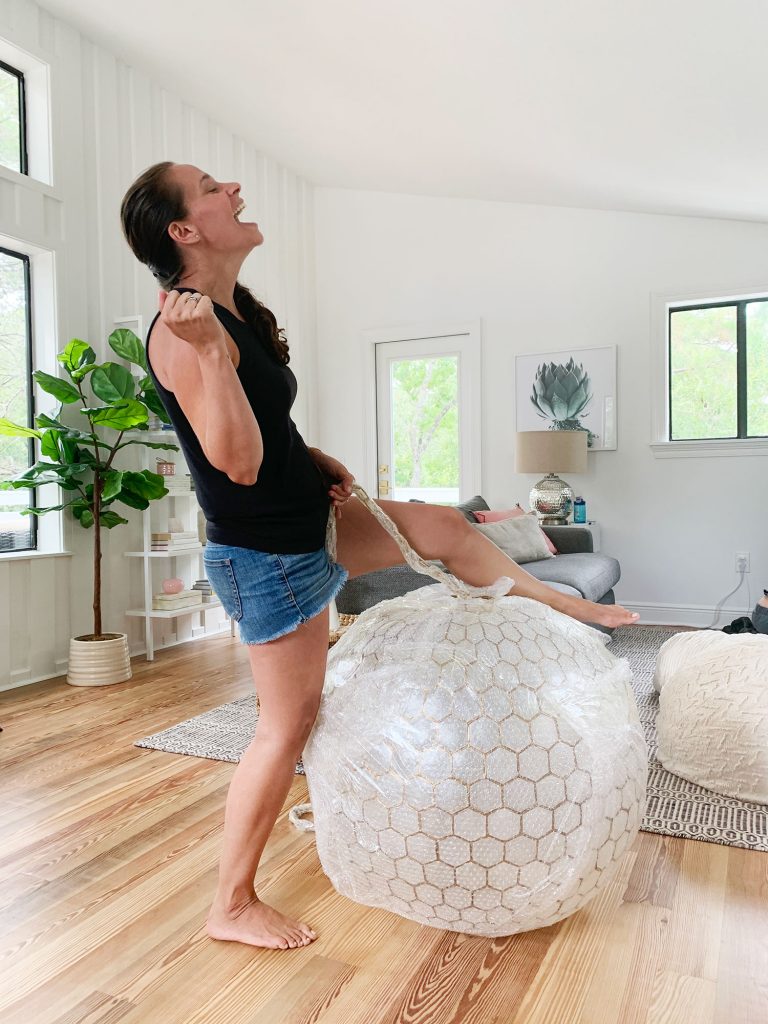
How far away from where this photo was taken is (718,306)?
4.77 metres

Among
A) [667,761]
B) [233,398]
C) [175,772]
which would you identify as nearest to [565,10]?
[233,398]

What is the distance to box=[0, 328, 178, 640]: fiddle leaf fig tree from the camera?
3.45 m

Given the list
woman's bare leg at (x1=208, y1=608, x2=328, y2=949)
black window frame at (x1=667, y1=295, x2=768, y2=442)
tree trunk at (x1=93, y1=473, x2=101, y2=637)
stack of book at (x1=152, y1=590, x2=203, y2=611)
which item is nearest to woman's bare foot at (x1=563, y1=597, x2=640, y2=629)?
woman's bare leg at (x1=208, y1=608, x2=328, y2=949)

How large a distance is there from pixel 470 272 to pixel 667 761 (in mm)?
4037

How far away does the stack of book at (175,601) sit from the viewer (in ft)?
13.3

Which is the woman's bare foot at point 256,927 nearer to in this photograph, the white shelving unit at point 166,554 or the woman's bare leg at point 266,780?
the woman's bare leg at point 266,780

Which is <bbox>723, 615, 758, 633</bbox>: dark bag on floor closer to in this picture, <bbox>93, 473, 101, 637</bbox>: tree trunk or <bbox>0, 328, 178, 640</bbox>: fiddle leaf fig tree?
<bbox>0, 328, 178, 640</bbox>: fiddle leaf fig tree

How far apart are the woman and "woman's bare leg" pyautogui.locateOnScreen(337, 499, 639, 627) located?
0.48 ft

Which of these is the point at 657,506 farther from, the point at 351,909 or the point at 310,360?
the point at 351,909

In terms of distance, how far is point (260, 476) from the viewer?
1.32 metres

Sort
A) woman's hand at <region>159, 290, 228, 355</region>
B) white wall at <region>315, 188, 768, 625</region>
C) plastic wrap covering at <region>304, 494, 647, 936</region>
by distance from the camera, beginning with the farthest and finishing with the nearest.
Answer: white wall at <region>315, 188, 768, 625</region> → plastic wrap covering at <region>304, 494, 647, 936</region> → woman's hand at <region>159, 290, 228, 355</region>

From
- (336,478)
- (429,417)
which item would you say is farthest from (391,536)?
(429,417)

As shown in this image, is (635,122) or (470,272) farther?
(470,272)

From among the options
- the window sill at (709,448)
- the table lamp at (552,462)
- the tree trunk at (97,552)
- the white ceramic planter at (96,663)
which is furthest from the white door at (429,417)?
the white ceramic planter at (96,663)
